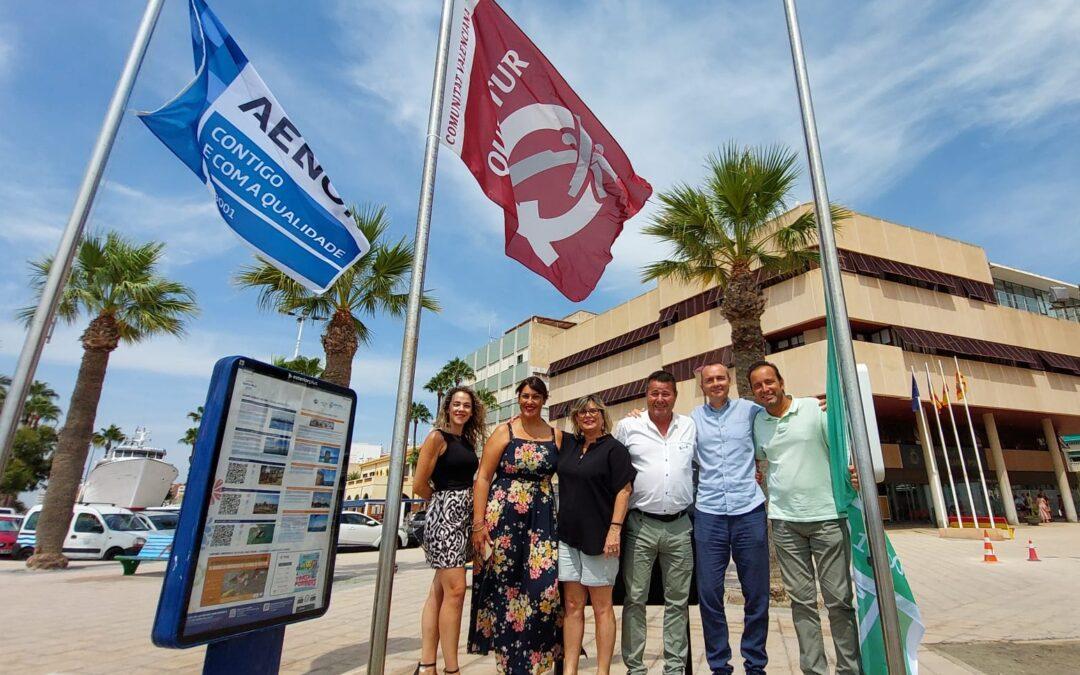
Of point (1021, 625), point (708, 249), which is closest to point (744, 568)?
point (1021, 625)

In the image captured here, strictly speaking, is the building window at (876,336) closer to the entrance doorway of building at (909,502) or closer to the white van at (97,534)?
the entrance doorway of building at (909,502)

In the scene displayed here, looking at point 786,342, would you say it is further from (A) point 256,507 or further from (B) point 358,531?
(A) point 256,507

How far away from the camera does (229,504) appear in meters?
2.61

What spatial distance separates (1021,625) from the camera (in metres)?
6.13

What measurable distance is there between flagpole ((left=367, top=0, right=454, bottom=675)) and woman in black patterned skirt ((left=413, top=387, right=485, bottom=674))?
680 mm

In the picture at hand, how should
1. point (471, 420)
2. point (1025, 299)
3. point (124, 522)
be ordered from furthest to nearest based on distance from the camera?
point (1025, 299) → point (124, 522) → point (471, 420)

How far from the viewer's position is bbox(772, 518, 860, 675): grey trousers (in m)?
3.36

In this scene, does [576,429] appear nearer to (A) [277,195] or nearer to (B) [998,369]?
(A) [277,195]

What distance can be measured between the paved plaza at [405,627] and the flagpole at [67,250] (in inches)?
113

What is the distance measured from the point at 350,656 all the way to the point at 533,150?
481 centimetres

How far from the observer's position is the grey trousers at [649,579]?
3.48m

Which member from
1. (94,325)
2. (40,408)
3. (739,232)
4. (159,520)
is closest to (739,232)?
(739,232)

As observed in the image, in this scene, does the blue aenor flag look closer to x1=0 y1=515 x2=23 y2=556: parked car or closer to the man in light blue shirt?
the man in light blue shirt

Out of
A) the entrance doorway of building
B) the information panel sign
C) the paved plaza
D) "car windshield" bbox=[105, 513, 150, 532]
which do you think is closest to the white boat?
"car windshield" bbox=[105, 513, 150, 532]
